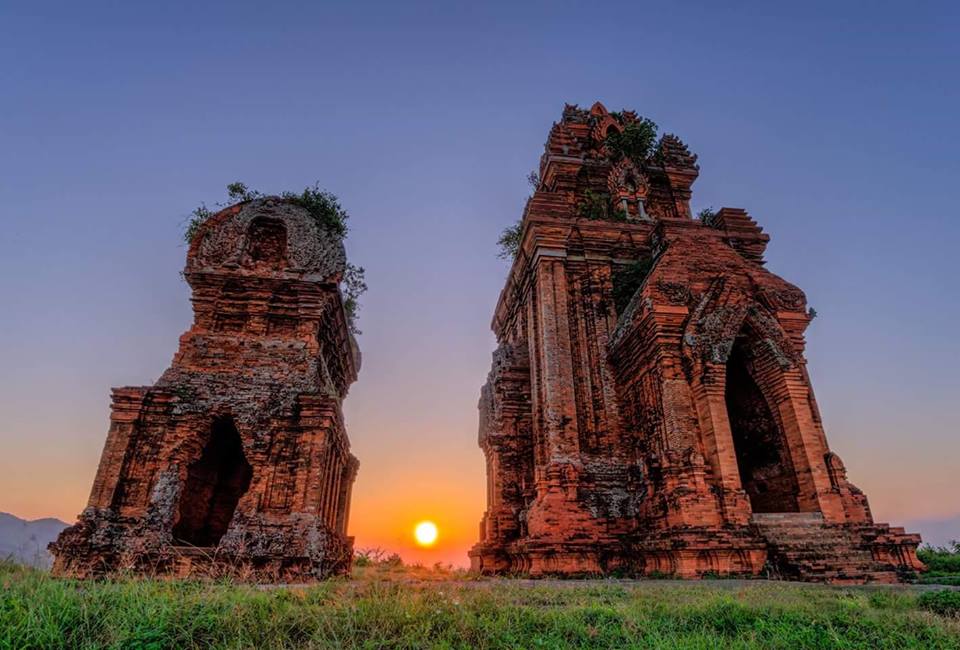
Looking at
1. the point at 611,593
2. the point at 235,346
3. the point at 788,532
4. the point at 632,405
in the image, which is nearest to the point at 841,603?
the point at 611,593

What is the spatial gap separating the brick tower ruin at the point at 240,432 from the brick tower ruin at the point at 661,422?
15.5 ft

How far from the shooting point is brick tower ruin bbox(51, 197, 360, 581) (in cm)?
870

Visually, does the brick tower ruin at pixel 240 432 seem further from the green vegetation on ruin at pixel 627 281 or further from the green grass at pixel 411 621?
the green vegetation on ruin at pixel 627 281

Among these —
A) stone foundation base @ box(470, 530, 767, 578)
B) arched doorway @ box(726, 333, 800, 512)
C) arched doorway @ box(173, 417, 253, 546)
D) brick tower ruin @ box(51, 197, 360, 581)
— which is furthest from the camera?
arched doorway @ box(726, 333, 800, 512)

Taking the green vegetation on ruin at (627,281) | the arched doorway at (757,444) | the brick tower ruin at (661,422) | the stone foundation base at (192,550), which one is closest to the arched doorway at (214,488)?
the stone foundation base at (192,550)

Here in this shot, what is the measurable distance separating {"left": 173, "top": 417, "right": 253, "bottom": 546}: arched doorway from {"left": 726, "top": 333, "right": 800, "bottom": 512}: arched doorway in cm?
1115

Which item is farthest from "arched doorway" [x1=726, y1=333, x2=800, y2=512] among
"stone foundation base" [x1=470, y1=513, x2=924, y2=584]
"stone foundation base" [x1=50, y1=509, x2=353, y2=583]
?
"stone foundation base" [x1=50, y1=509, x2=353, y2=583]

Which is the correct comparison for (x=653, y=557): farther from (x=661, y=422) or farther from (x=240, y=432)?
(x=240, y=432)

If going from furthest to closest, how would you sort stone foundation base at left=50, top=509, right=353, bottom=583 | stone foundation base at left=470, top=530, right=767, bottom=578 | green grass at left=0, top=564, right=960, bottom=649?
stone foundation base at left=470, top=530, right=767, bottom=578, stone foundation base at left=50, top=509, right=353, bottom=583, green grass at left=0, top=564, right=960, bottom=649

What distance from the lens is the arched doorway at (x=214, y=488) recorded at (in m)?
10.9

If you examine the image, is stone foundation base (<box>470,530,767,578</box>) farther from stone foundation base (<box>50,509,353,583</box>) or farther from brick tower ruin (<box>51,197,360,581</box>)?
stone foundation base (<box>50,509,353,583</box>)

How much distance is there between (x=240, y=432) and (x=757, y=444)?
11144 mm

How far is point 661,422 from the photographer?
430 inches

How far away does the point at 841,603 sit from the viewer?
5.28 m
